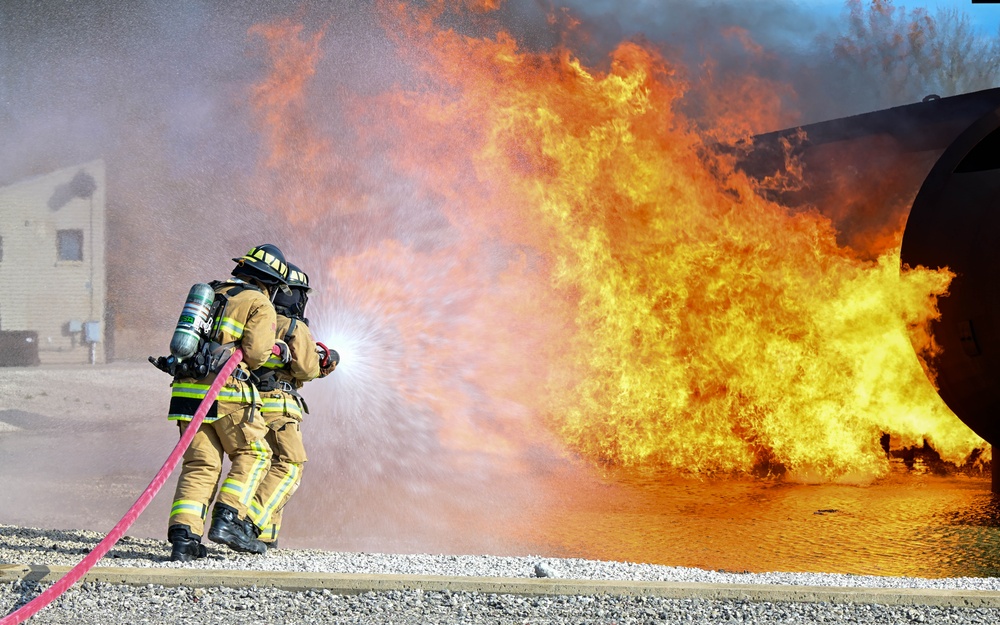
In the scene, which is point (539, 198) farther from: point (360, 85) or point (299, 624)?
point (299, 624)

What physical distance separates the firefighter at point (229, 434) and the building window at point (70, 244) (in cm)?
2447

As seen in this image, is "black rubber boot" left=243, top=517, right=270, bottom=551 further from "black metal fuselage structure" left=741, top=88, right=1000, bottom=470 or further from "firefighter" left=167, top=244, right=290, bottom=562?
"black metal fuselage structure" left=741, top=88, right=1000, bottom=470

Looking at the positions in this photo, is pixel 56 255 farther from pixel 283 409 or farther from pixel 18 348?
pixel 283 409

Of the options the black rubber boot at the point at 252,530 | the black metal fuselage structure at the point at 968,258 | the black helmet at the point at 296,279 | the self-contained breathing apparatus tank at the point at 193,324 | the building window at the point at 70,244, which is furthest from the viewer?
the building window at the point at 70,244

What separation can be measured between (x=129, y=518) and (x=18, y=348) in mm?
23868

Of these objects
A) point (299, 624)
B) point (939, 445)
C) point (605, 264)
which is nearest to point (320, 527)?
point (299, 624)

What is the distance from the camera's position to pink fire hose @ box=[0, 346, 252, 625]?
3.84m

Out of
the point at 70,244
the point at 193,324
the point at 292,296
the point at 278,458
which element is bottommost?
the point at 278,458

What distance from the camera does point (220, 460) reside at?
5379mm

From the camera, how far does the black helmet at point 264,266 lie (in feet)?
18.1

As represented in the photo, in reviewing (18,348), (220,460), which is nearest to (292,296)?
(220,460)

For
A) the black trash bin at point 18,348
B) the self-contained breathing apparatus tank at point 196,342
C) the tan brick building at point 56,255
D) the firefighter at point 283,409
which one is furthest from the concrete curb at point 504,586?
the tan brick building at point 56,255

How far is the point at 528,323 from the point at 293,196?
169 inches

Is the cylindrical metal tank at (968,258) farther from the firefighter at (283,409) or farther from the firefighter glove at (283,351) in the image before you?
the firefighter glove at (283,351)
